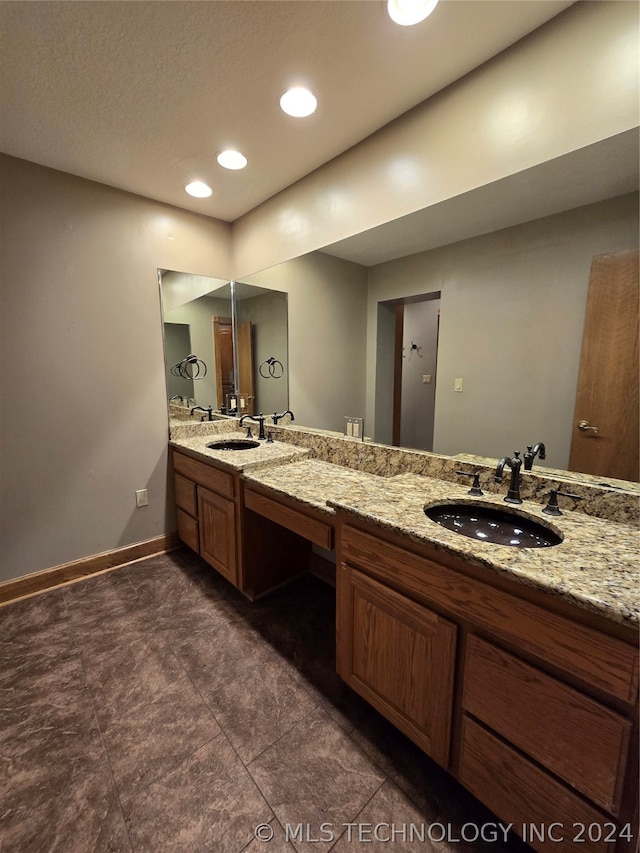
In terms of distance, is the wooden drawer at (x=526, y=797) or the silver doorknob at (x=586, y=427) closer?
the wooden drawer at (x=526, y=797)

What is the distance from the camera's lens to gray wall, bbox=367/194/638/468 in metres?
1.16

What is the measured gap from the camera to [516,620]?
82cm

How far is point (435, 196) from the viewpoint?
4.70 feet

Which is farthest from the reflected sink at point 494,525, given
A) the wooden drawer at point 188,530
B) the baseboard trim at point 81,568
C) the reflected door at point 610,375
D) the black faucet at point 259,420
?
the baseboard trim at point 81,568

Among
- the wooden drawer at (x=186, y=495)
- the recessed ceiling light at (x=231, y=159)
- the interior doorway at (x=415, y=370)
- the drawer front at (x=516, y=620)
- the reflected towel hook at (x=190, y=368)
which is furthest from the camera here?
the reflected towel hook at (x=190, y=368)

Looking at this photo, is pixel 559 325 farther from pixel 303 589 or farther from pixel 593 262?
pixel 303 589

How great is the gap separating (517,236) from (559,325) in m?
0.39

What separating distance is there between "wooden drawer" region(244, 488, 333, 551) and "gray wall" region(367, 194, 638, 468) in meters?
0.66

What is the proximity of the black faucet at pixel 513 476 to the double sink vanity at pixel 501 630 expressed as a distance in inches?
1.8

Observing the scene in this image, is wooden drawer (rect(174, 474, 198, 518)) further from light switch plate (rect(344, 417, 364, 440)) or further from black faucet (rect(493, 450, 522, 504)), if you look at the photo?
black faucet (rect(493, 450, 522, 504))

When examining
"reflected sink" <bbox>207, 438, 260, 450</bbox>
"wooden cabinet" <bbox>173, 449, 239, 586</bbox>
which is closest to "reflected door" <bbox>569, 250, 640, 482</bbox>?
"wooden cabinet" <bbox>173, 449, 239, 586</bbox>

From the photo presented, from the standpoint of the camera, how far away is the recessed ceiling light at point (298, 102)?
1.39m

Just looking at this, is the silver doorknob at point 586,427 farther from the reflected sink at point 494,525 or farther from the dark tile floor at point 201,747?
the dark tile floor at point 201,747

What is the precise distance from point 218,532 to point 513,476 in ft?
5.33
